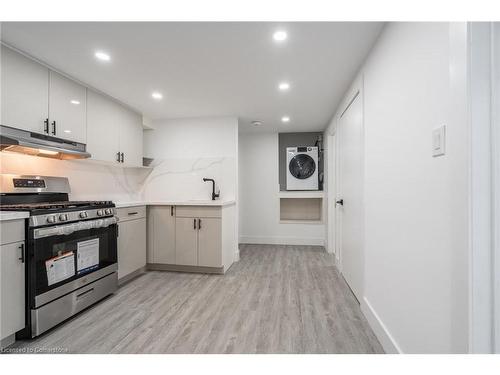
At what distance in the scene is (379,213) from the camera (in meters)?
1.69

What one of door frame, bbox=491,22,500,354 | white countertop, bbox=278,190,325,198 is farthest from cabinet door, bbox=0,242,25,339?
white countertop, bbox=278,190,325,198

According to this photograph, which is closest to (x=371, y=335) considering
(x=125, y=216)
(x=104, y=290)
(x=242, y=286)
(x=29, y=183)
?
(x=242, y=286)

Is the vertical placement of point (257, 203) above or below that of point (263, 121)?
below

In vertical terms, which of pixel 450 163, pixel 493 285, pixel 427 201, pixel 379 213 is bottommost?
pixel 493 285

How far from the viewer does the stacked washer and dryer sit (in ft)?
15.4

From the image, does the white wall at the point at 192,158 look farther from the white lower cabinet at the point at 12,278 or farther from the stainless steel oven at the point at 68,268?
the white lower cabinet at the point at 12,278

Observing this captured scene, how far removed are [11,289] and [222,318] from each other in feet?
4.88

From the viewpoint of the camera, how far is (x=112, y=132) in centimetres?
294

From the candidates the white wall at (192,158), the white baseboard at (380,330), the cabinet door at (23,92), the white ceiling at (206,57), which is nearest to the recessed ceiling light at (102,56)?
the white ceiling at (206,57)

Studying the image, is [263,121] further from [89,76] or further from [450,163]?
[450,163]

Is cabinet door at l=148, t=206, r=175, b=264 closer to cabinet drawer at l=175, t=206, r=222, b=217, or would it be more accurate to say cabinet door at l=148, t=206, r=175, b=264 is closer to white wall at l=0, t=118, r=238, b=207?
cabinet drawer at l=175, t=206, r=222, b=217

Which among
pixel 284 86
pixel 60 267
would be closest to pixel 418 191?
pixel 284 86

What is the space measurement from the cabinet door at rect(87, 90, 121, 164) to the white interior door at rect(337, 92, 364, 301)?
110 inches

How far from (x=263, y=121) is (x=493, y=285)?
348cm
